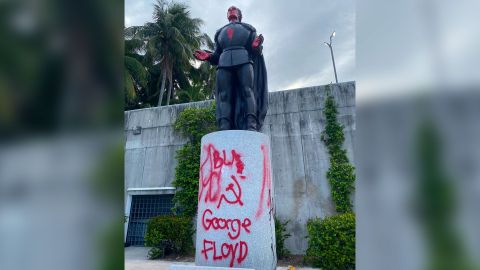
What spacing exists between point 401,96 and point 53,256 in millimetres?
799

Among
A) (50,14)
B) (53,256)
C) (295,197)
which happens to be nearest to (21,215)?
(53,256)

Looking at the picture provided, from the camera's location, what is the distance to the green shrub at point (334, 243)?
25.8ft

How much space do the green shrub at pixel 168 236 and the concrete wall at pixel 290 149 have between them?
5.79 ft

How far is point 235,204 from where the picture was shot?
435 cm

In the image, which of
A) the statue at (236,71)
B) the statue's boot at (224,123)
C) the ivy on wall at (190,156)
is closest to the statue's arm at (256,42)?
the statue at (236,71)

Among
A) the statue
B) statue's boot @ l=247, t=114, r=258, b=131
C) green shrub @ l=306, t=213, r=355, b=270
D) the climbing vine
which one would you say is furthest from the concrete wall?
statue's boot @ l=247, t=114, r=258, b=131

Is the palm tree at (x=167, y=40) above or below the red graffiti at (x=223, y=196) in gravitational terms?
above

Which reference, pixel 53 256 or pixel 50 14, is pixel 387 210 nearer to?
pixel 53 256

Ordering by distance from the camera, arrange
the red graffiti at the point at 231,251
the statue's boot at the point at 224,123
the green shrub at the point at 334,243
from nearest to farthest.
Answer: the red graffiti at the point at 231,251, the statue's boot at the point at 224,123, the green shrub at the point at 334,243

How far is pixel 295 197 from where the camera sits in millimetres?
9922

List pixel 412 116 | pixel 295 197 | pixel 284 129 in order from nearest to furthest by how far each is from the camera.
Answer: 1. pixel 412 116
2. pixel 295 197
3. pixel 284 129

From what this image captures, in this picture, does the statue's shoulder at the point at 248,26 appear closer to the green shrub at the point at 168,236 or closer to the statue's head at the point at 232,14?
A: the statue's head at the point at 232,14

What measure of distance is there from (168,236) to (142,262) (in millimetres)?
953

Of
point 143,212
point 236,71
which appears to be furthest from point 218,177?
point 143,212
